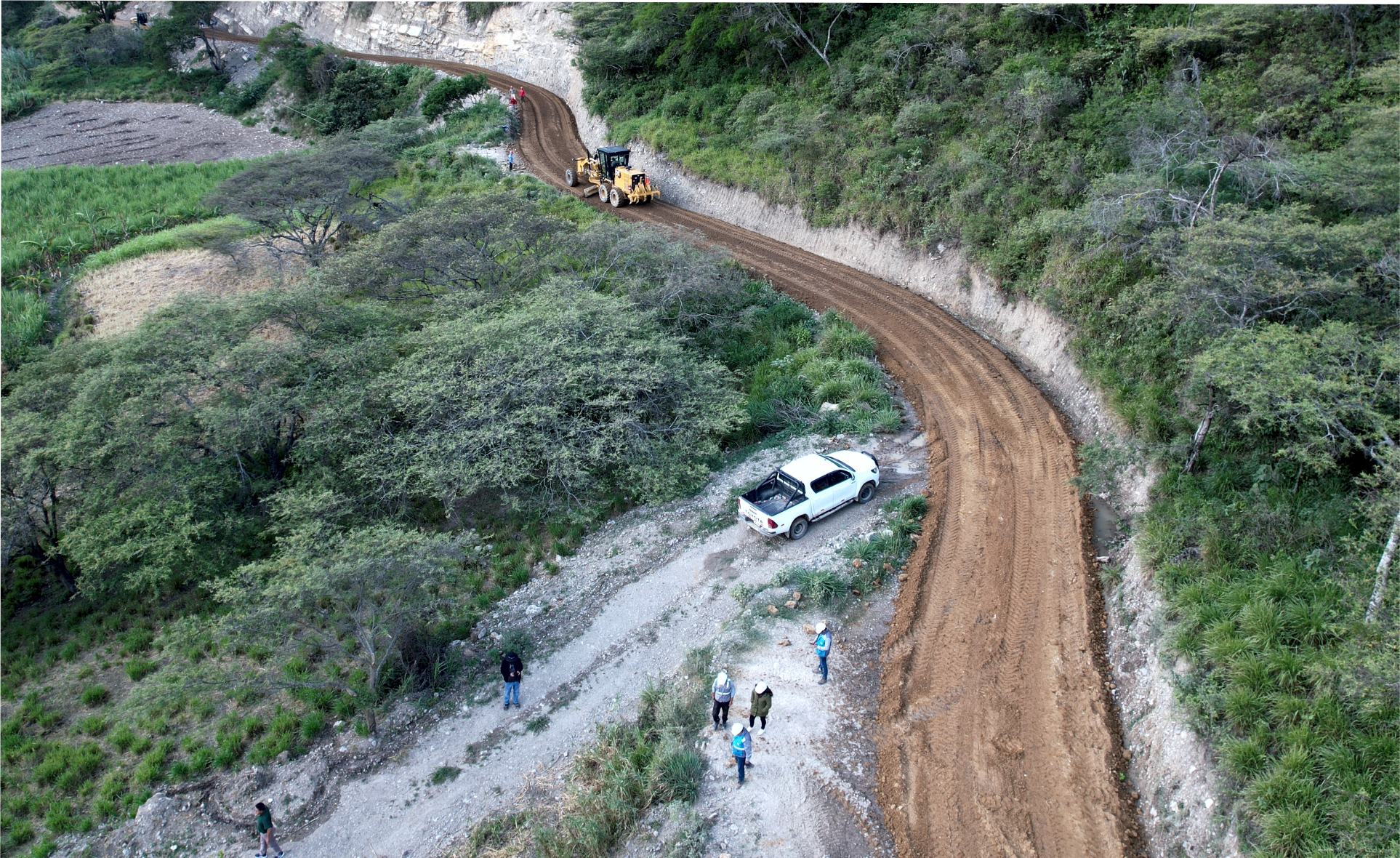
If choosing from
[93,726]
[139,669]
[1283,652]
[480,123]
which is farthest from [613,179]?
[1283,652]

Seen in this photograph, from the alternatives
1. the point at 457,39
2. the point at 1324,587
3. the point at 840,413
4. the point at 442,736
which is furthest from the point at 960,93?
the point at 457,39

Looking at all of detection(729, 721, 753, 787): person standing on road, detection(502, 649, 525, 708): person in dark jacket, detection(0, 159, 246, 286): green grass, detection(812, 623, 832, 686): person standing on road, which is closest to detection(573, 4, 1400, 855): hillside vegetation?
detection(812, 623, 832, 686): person standing on road

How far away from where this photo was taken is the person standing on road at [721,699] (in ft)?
36.1

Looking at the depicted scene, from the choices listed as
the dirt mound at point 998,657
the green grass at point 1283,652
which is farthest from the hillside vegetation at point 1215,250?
the dirt mound at point 998,657

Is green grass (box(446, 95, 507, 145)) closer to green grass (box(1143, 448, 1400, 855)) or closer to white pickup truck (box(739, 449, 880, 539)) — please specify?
white pickup truck (box(739, 449, 880, 539))

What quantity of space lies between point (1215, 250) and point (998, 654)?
8.21 meters

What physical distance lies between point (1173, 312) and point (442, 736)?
16.3 meters

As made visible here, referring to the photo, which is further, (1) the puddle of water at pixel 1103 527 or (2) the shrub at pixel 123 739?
(1) the puddle of water at pixel 1103 527

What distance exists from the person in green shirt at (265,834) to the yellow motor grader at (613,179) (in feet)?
94.4

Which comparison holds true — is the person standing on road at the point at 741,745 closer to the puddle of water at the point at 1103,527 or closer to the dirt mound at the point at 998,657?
the dirt mound at the point at 998,657

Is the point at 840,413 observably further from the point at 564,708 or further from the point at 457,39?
the point at 457,39

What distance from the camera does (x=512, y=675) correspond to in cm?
1282

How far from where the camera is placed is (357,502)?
58.1 ft

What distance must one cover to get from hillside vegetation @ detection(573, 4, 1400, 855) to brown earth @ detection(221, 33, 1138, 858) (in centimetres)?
145
